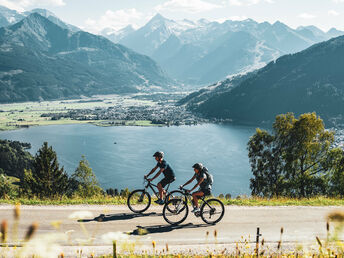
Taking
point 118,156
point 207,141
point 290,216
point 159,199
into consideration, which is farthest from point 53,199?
point 207,141

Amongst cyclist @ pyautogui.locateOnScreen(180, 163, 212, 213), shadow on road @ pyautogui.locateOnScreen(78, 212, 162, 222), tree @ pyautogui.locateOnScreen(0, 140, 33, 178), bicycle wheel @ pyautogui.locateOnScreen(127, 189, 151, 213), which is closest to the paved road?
shadow on road @ pyautogui.locateOnScreen(78, 212, 162, 222)

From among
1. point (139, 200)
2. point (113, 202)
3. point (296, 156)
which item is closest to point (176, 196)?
point (139, 200)

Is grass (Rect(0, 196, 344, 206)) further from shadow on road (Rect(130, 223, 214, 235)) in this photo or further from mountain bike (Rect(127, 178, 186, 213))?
shadow on road (Rect(130, 223, 214, 235))

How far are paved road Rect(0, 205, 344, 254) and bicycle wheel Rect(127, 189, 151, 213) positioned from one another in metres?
0.39

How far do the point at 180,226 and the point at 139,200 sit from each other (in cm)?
319

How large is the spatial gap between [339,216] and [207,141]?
18135 centimetres

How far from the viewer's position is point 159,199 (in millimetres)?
15922

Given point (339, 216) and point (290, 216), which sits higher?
point (339, 216)

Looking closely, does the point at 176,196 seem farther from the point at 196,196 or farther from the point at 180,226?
the point at 180,226

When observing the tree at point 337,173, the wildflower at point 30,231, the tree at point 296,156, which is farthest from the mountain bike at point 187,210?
the tree at point 337,173

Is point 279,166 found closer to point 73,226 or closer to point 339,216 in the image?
point 73,226

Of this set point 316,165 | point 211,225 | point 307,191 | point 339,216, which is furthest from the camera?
point 316,165

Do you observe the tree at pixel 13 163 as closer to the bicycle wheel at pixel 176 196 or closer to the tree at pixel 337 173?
the tree at pixel 337 173

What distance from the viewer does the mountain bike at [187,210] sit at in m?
14.3
